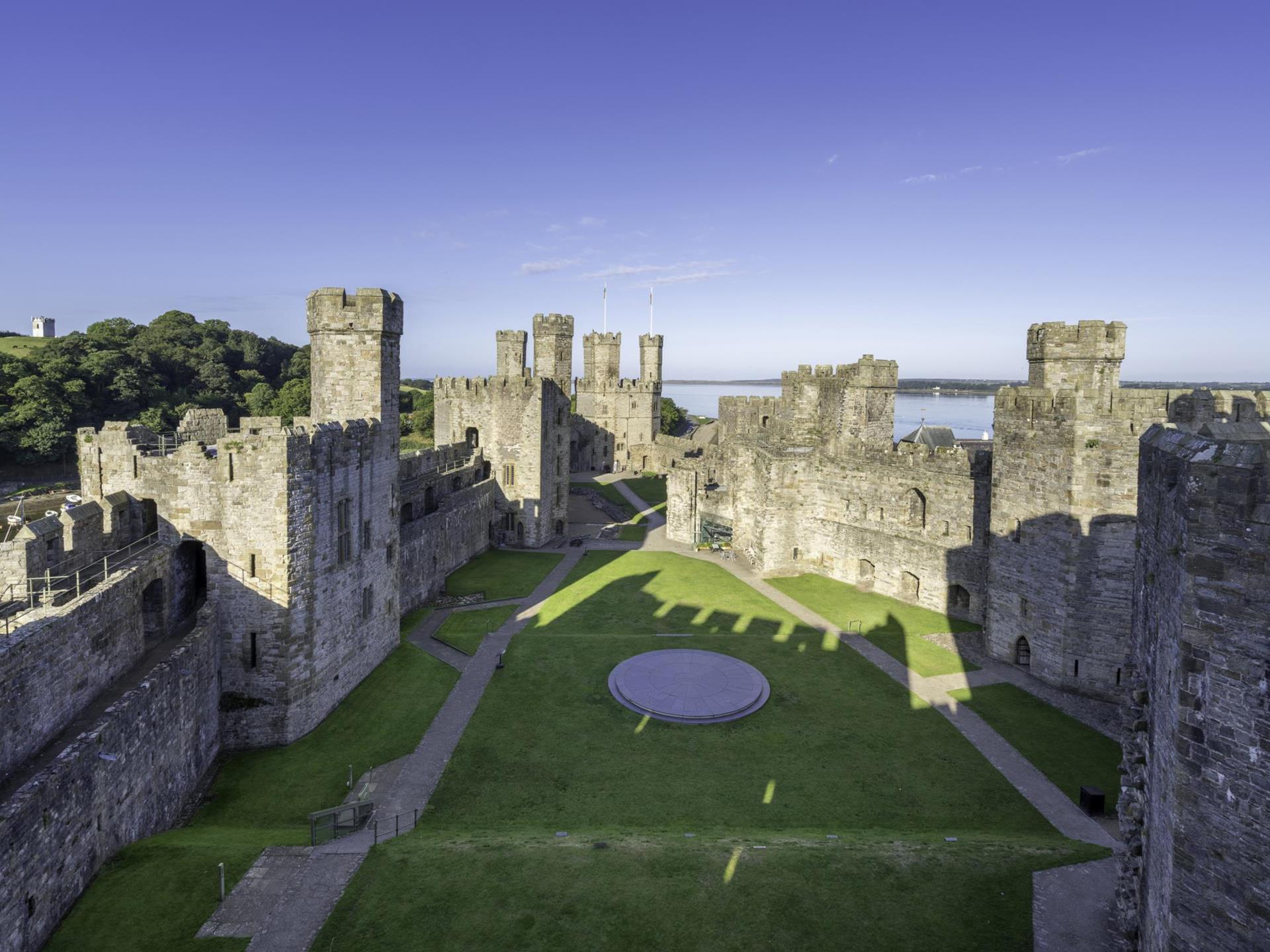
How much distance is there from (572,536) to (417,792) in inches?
1115

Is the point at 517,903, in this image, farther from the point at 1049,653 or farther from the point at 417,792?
the point at 1049,653

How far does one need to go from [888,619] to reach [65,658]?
26231mm

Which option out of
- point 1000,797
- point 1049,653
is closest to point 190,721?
point 1000,797

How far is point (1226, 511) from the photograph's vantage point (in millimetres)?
7742

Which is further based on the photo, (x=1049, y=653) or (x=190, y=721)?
(x=1049, y=653)

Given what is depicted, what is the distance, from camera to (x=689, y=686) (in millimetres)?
22141

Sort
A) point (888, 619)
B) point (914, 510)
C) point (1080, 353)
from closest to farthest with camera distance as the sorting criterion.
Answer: point (1080, 353)
point (888, 619)
point (914, 510)

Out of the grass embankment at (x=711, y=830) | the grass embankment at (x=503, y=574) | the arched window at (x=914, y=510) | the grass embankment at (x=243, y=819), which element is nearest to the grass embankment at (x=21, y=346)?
the grass embankment at (x=503, y=574)

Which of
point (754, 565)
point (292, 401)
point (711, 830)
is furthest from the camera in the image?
point (292, 401)

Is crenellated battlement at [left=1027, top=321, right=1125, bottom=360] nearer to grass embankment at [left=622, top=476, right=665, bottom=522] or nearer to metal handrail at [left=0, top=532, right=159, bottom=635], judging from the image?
metal handrail at [left=0, top=532, right=159, bottom=635]

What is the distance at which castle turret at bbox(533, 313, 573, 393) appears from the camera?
60594 mm

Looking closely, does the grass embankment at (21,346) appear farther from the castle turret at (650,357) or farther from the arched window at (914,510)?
the arched window at (914,510)

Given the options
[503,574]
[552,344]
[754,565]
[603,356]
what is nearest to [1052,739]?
[754,565]

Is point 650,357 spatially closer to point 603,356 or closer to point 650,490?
point 603,356
